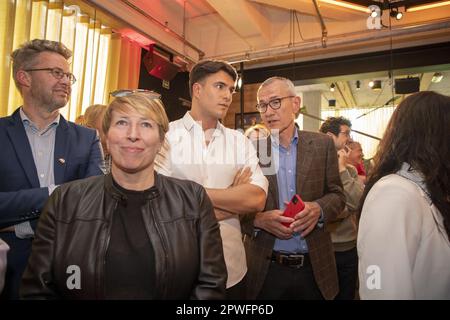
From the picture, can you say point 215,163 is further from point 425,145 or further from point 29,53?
point 29,53

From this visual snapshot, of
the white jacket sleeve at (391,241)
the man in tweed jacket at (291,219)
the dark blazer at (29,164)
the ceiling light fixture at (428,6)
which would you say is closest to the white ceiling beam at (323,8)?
the ceiling light fixture at (428,6)

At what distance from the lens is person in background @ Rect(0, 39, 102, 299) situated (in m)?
1.62

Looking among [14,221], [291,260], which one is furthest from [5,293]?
[291,260]

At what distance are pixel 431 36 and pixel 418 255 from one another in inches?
226

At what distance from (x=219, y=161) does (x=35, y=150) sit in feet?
3.41

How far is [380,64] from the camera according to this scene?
5992 millimetres

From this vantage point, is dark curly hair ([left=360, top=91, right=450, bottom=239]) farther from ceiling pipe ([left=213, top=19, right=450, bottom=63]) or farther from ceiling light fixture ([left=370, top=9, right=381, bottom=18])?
ceiling pipe ([left=213, top=19, right=450, bottom=63])

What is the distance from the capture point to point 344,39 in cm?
533

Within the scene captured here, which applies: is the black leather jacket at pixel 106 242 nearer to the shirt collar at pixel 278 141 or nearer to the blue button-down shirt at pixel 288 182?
the blue button-down shirt at pixel 288 182

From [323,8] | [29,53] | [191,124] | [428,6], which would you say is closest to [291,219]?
[191,124]

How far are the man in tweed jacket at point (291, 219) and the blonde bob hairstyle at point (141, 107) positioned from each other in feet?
3.21

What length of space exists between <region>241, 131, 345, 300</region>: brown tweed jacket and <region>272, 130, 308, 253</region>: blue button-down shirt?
1.7 inches

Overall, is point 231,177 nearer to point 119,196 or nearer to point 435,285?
point 119,196

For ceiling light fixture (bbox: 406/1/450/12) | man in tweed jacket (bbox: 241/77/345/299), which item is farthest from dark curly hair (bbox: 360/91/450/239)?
ceiling light fixture (bbox: 406/1/450/12)
